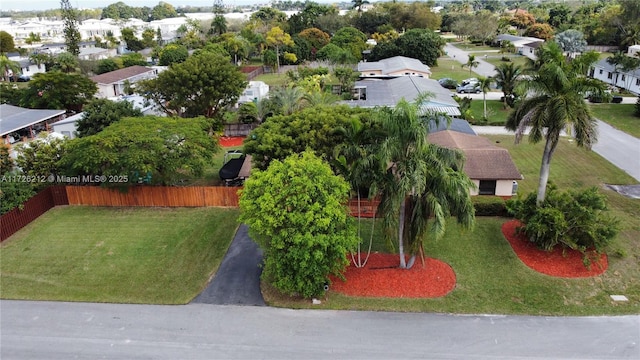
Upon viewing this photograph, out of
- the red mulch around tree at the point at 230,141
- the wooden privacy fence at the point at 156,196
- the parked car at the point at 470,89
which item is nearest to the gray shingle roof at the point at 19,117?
the wooden privacy fence at the point at 156,196

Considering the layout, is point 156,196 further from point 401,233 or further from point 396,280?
point 396,280

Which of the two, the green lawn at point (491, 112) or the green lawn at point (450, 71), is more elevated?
the green lawn at point (450, 71)

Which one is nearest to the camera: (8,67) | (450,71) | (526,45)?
(450,71)

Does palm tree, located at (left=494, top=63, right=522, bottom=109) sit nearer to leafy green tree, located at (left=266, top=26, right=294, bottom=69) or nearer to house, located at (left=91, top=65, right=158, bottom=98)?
leafy green tree, located at (left=266, top=26, right=294, bottom=69)

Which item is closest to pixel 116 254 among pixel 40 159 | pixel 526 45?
pixel 40 159

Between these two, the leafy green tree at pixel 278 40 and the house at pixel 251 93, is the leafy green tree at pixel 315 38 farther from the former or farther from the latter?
the house at pixel 251 93

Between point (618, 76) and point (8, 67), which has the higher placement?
point (8, 67)
